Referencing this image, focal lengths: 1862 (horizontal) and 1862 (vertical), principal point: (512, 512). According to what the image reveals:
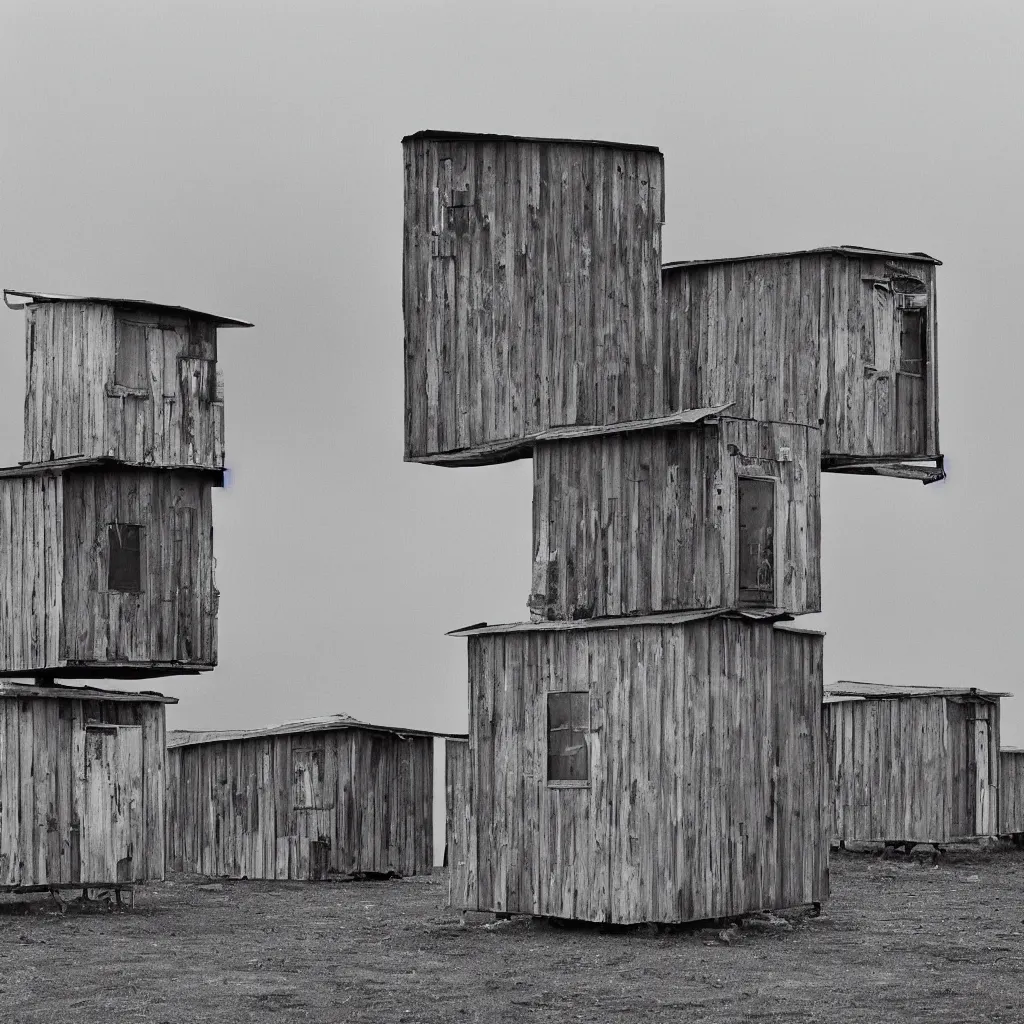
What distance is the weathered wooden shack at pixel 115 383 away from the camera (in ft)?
109

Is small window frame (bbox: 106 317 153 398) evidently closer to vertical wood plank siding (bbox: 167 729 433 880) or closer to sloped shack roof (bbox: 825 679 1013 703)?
vertical wood plank siding (bbox: 167 729 433 880)

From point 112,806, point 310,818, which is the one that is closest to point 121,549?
point 112,806

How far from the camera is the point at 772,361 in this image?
101ft

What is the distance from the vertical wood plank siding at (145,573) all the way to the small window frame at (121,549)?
1.9 inches

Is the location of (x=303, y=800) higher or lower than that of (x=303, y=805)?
higher

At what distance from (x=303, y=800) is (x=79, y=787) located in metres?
9.71

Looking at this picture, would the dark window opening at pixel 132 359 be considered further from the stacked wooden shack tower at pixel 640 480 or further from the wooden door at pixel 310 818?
the wooden door at pixel 310 818

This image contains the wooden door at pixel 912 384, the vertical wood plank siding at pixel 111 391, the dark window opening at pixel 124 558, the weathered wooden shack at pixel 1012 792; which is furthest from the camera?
the weathered wooden shack at pixel 1012 792

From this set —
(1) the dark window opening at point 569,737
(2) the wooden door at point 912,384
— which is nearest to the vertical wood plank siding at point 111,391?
(1) the dark window opening at point 569,737

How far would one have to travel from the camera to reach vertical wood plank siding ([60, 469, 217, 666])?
32.8 meters

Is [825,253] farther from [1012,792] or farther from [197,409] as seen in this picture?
[1012,792]

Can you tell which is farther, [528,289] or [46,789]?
[46,789]

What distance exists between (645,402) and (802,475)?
2.86 meters

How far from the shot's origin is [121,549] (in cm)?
3341
